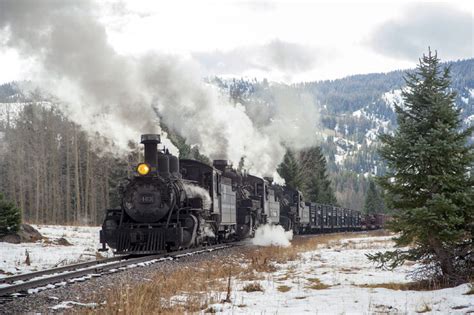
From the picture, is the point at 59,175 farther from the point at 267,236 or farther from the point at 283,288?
the point at 283,288

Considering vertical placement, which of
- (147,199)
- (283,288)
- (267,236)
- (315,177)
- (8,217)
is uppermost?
(315,177)

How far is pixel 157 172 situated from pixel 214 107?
57.0ft

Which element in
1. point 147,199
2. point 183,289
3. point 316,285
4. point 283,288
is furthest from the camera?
point 147,199

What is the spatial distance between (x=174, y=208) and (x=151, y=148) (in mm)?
2272

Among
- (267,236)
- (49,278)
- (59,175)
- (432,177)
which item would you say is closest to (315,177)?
(59,175)

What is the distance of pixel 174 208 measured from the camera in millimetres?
19078

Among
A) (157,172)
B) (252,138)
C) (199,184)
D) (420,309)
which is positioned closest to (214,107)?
(252,138)

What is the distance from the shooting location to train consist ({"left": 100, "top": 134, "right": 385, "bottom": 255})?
60.2 feet

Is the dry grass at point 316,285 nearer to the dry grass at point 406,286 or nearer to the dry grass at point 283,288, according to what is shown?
the dry grass at point 283,288

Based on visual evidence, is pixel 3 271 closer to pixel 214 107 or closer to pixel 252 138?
pixel 214 107

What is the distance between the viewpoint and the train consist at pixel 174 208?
1836 cm

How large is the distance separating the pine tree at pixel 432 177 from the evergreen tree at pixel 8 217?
18790mm

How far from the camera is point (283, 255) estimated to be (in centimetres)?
1967

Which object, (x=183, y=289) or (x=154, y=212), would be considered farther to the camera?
(x=154, y=212)
